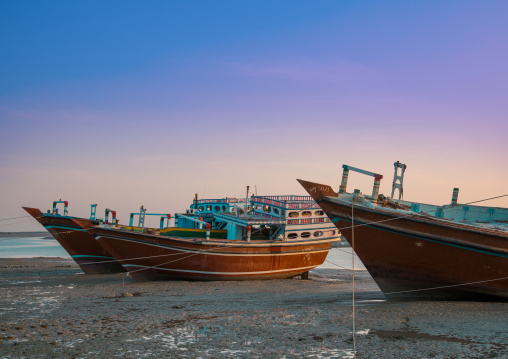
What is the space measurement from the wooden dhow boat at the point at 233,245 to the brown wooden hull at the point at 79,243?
93 centimetres

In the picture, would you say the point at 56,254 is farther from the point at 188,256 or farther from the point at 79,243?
the point at 188,256

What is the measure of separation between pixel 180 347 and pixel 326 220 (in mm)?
16069

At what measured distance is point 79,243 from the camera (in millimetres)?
23344

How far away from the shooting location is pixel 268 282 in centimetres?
2108

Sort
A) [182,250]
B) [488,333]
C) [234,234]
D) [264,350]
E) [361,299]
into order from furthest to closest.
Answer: [234,234], [182,250], [361,299], [488,333], [264,350]

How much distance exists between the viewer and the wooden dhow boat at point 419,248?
12156mm

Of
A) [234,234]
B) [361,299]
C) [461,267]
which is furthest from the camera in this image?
[234,234]

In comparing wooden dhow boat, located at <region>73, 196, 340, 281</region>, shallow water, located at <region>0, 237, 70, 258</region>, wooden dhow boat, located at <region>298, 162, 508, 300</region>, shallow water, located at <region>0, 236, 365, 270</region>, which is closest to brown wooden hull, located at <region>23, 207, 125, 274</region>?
wooden dhow boat, located at <region>73, 196, 340, 281</region>

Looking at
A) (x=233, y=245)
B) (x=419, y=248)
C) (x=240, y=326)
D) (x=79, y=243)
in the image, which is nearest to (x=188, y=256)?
(x=233, y=245)

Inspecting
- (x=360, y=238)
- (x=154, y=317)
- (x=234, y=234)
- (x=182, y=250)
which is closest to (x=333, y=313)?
Answer: (x=360, y=238)

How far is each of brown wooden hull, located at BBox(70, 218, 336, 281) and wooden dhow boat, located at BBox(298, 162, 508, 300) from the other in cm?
743

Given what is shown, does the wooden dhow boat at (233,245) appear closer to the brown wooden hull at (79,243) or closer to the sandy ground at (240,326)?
the brown wooden hull at (79,243)

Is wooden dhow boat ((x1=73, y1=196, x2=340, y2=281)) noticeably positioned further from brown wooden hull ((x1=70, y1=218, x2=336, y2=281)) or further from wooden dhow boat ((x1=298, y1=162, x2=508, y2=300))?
wooden dhow boat ((x1=298, y1=162, x2=508, y2=300))

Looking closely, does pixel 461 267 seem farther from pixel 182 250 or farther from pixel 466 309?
pixel 182 250
